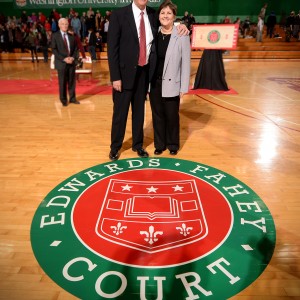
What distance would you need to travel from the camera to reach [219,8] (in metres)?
17.9

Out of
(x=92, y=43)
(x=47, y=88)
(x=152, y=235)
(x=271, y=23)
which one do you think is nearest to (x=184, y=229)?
(x=152, y=235)

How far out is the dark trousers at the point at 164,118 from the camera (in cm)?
341

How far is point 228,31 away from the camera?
23.1 ft

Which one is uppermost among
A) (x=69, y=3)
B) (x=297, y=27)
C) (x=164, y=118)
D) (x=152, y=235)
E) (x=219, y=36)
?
(x=69, y=3)

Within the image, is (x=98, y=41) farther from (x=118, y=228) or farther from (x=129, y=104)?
(x=118, y=228)

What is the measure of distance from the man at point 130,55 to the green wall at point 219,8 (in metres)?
16.7

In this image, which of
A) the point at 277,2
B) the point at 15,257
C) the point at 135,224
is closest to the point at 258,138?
the point at 135,224

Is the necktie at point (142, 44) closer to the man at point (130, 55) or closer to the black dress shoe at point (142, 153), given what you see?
the man at point (130, 55)

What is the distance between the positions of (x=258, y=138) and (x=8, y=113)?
4.45 m

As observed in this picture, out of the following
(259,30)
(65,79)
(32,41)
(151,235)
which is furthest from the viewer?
(259,30)

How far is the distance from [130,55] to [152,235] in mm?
1888

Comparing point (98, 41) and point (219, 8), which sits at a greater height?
point (219, 8)

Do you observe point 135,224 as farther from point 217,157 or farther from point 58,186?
point 217,157

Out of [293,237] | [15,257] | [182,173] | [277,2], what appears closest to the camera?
[15,257]
